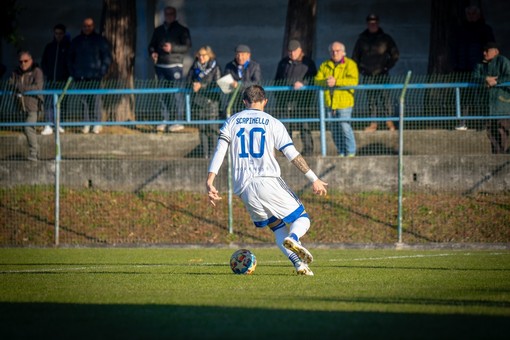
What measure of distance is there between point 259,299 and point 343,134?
11297 millimetres

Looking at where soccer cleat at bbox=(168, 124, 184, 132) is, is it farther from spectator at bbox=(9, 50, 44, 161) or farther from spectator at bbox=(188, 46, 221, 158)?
spectator at bbox=(9, 50, 44, 161)

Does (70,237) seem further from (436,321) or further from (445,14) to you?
(436,321)

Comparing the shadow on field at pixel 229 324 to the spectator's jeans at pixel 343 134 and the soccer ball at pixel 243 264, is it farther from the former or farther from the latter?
the spectator's jeans at pixel 343 134

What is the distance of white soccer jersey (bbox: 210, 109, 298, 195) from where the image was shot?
39.0 feet

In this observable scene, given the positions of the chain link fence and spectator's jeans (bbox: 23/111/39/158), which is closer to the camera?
the chain link fence

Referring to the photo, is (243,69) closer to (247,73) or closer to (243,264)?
(247,73)

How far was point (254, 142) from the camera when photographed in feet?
39.1

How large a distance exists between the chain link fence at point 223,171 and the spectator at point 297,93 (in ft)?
0.11

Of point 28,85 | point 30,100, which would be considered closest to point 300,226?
point 30,100

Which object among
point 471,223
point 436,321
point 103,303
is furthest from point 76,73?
point 436,321

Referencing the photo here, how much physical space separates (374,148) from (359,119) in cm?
92

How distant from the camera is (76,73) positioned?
22484 mm

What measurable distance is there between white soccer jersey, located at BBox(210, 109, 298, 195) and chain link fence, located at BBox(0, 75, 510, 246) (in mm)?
7284

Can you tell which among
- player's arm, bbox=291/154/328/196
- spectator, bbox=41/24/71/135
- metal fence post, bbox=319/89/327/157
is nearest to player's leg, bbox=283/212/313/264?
player's arm, bbox=291/154/328/196
